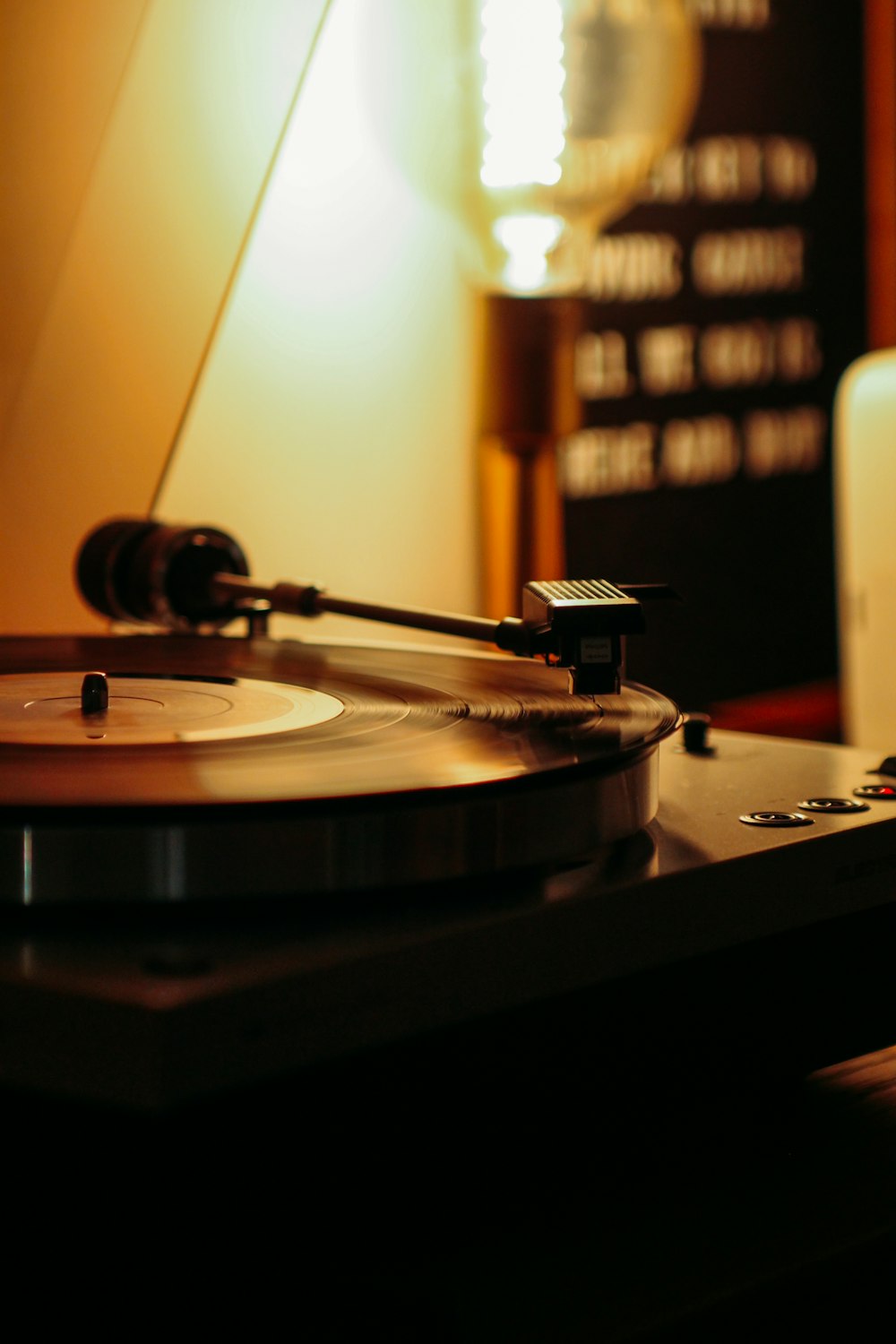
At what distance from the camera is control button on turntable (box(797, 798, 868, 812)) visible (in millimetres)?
571

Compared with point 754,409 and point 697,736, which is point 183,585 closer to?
point 697,736

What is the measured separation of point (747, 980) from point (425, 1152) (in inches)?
5.3

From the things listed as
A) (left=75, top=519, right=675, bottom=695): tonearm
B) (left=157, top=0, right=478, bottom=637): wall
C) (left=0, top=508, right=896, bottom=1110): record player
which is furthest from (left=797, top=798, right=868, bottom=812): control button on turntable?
(left=157, top=0, right=478, bottom=637): wall

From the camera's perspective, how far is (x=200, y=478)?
60.3 inches

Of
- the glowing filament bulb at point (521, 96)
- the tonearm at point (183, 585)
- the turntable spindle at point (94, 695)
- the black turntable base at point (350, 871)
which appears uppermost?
the glowing filament bulb at point (521, 96)

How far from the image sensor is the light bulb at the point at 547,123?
1424 millimetres

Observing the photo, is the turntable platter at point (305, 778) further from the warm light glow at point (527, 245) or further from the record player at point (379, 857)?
the warm light glow at point (527, 245)

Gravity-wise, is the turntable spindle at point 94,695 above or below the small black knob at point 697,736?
above

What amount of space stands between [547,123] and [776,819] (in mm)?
1030

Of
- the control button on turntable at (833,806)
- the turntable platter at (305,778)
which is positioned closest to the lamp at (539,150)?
the turntable platter at (305,778)

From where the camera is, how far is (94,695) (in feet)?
1.96

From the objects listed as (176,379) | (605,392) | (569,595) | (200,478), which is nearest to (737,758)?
(569,595)

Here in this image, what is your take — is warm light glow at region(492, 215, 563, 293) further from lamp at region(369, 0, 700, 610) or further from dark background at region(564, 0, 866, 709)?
dark background at region(564, 0, 866, 709)

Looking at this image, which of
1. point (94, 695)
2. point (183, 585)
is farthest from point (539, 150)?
point (94, 695)
